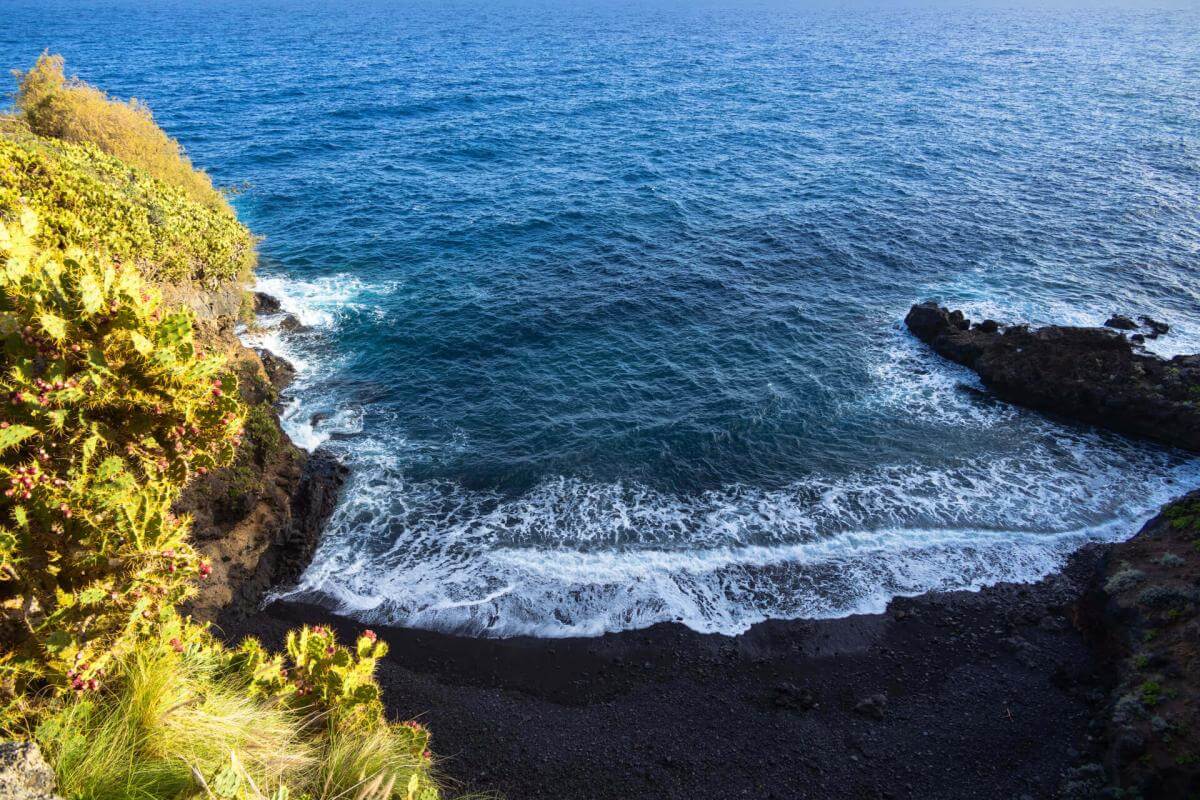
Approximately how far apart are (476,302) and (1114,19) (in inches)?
8687

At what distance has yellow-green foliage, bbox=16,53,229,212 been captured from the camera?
33219mm

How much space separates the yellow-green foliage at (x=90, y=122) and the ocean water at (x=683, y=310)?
10.4 meters

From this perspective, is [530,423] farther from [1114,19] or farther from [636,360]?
[1114,19]

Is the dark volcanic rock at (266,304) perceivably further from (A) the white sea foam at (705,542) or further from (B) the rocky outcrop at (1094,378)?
(B) the rocky outcrop at (1094,378)

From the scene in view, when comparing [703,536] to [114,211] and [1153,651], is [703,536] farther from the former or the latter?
[114,211]

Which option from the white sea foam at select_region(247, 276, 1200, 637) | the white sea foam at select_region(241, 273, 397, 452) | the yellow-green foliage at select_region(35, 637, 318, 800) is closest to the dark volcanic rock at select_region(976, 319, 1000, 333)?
the white sea foam at select_region(247, 276, 1200, 637)

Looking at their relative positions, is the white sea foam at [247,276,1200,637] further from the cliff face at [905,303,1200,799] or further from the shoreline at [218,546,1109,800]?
the cliff face at [905,303,1200,799]

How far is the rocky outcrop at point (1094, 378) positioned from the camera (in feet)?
106

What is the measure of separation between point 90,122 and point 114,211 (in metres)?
16.1

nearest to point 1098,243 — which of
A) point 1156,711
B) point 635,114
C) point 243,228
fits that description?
point 1156,711

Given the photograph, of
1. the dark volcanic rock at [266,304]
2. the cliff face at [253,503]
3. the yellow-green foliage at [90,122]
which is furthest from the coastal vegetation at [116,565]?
the dark volcanic rock at [266,304]

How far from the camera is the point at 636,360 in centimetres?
3831

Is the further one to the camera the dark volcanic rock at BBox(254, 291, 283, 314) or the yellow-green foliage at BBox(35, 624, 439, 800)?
the dark volcanic rock at BBox(254, 291, 283, 314)

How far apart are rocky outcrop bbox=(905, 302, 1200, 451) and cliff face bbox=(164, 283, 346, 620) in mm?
36644
